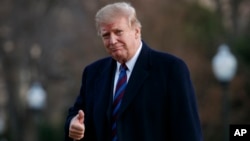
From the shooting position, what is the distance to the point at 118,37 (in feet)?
19.0

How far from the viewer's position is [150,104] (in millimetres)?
5750

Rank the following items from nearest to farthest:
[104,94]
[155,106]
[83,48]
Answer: [155,106] → [104,94] → [83,48]

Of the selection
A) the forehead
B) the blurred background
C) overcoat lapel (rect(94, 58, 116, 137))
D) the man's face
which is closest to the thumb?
overcoat lapel (rect(94, 58, 116, 137))

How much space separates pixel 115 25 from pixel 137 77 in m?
0.37

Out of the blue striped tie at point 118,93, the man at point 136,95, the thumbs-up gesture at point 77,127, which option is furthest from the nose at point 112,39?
the thumbs-up gesture at point 77,127

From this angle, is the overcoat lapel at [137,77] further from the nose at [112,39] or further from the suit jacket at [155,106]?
the nose at [112,39]

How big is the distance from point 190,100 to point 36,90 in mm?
21909

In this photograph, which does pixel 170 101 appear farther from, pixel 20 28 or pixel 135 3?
pixel 20 28

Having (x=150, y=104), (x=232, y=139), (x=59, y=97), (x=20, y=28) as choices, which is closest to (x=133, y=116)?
(x=150, y=104)

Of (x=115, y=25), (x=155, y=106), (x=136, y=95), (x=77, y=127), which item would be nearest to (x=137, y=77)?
(x=136, y=95)

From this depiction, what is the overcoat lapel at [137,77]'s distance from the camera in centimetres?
582

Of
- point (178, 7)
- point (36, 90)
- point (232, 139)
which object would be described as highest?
point (178, 7)

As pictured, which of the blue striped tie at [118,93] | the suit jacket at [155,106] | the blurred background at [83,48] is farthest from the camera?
the blurred background at [83,48]

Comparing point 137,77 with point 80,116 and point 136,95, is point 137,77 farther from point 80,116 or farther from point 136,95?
point 80,116
